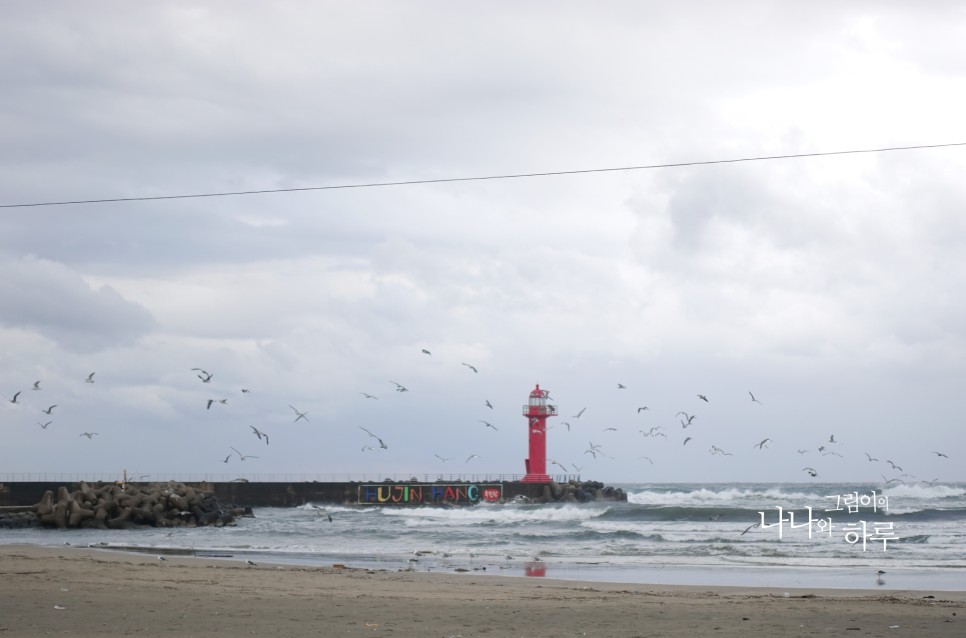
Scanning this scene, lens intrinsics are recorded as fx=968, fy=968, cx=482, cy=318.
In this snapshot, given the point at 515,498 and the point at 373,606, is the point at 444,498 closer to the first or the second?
the point at 515,498

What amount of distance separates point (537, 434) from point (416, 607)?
37.4 meters

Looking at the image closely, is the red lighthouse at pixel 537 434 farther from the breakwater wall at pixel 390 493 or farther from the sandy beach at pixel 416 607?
the sandy beach at pixel 416 607

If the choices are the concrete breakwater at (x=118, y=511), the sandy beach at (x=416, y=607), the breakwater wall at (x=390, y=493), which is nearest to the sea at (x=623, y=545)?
A: the concrete breakwater at (x=118, y=511)

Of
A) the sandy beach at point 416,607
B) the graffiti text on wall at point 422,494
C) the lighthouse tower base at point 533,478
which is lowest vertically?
the graffiti text on wall at point 422,494

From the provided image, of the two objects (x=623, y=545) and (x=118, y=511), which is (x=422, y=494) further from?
(x=623, y=545)

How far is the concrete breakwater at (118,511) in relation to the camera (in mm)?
31656

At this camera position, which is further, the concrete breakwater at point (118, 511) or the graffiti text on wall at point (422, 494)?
the graffiti text on wall at point (422, 494)

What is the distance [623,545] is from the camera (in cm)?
2448

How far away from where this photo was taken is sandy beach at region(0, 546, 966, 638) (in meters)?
8.84

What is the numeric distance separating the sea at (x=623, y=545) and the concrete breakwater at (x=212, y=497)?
147 cm

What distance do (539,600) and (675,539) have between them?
609 inches

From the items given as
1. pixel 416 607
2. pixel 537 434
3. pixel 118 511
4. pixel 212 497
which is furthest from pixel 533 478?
pixel 416 607

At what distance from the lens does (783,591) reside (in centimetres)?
1357

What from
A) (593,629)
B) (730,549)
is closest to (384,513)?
(730,549)
